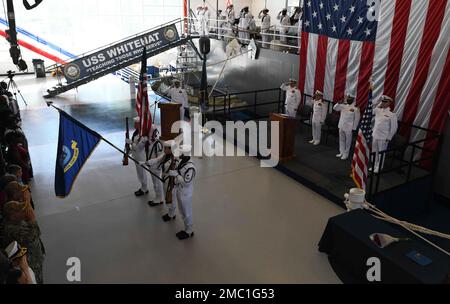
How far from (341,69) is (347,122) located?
82.9 inches

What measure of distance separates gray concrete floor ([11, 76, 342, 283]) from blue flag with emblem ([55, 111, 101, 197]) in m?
1.26

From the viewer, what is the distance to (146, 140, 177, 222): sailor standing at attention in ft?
19.0

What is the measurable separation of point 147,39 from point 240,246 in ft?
39.0

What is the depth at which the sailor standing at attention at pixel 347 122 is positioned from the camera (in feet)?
26.7

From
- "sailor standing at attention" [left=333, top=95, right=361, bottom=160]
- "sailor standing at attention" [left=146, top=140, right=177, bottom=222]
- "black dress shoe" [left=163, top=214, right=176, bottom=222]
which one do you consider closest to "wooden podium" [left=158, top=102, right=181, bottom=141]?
"sailor standing at attention" [left=146, top=140, right=177, bottom=222]

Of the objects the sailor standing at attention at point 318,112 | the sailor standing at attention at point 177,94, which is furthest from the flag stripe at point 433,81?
the sailor standing at attention at point 177,94

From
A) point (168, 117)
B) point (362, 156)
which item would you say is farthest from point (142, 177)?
point (362, 156)

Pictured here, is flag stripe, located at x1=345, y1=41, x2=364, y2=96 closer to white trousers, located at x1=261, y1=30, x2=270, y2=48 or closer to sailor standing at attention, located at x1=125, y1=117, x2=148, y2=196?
white trousers, located at x1=261, y1=30, x2=270, y2=48

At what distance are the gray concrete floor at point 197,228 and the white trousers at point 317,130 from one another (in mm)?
1780

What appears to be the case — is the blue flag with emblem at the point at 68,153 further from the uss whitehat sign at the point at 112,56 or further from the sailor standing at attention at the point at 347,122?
the uss whitehat sign at the point at 112,56

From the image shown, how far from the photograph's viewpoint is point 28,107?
44.1 ft
